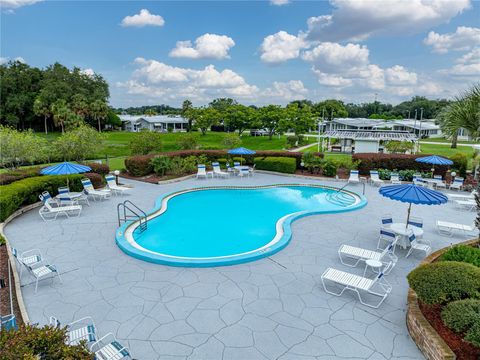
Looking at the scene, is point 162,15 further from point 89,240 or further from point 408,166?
point 408,166

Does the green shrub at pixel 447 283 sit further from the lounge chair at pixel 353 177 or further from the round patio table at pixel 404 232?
the lounge chair at pixel 353 177

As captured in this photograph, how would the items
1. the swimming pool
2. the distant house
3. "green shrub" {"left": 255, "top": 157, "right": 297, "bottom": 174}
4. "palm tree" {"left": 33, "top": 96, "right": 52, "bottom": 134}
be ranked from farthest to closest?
1. the distant house
2. "palm tree" {"left": 33, "top": 96, "right": 52, "bottom": 134}
3. "green shrub" {"left": 255, "top": 157, "right": 297, "bottom": 174}
4. the swimming pool

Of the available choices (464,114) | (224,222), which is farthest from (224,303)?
(464,114)

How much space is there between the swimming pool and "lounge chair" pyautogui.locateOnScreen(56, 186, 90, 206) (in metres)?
3.28

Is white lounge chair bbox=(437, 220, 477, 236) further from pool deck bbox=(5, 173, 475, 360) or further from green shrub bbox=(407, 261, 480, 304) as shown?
green shrub bbox=(407, 261, 480, 304)

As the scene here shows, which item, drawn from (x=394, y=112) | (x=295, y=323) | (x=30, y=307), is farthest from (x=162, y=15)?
(x=394, y=112)

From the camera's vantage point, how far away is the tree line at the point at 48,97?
5128cm

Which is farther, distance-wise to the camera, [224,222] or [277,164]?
[277,164]

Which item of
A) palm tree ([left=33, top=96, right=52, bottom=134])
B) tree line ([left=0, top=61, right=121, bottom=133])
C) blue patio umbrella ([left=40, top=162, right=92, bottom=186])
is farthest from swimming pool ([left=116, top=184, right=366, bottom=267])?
palm tree ([left=33, top=96, right=52, bottom=134])

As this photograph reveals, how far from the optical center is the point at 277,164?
68.3 ft

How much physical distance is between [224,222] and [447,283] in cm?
769

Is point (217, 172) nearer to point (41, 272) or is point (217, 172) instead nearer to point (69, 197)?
point (69, 197)

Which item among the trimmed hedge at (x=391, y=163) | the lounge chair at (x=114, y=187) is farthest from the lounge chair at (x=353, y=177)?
the lounge chair at (x=114, y=187)

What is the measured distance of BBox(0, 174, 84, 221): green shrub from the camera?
10.9 meters
